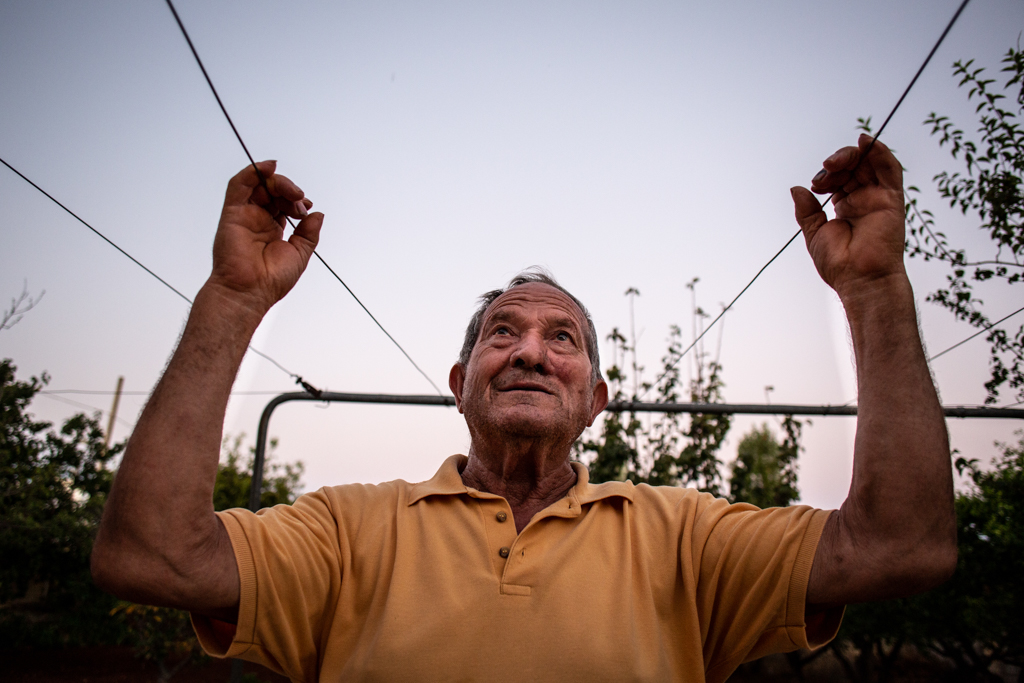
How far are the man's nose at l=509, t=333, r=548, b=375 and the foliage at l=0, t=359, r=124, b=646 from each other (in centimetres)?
1295

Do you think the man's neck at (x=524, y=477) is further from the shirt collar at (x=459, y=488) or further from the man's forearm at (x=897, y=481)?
the man's forearm at (x=897, y=481)

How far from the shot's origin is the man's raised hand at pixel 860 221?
1688mm

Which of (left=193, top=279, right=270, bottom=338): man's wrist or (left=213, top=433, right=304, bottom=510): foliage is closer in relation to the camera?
(left=193, top=279, right=270, bottom=338): man's wrist

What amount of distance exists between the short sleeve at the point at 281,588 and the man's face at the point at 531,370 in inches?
30.3

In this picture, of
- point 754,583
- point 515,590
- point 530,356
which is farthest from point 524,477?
point 754,583

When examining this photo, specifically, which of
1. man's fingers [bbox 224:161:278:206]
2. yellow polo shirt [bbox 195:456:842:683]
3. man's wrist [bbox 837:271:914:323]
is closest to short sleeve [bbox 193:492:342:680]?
yellow polo shirt [bbox 195:456:842:683]

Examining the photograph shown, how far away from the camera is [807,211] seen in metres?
1.95

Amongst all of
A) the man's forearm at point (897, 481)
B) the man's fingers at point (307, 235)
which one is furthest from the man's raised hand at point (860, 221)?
the man's fingers at point (307, 235)

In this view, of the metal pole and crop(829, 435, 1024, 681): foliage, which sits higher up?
the metal pole

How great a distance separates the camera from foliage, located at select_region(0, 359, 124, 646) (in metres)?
12.0

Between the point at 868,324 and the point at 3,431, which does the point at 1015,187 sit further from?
the point at 3,431

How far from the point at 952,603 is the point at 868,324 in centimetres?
1046

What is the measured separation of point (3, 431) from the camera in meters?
12.3

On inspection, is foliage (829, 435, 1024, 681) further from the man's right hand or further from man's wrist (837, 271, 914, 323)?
the man's right hand
